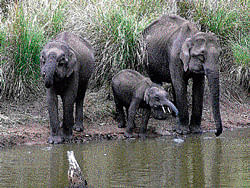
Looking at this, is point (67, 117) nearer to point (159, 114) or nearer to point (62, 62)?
point (62, 62)

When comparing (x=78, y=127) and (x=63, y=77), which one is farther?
(x=78, y=127)

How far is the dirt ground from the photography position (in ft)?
38.1

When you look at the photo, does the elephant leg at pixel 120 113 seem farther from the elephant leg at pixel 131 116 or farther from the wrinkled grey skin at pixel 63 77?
the wrinkled grey skin at pixel 63 77

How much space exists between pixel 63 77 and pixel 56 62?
0.38 metres

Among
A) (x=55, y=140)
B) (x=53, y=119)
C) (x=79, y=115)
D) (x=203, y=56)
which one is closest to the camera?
(x=55, y=140)

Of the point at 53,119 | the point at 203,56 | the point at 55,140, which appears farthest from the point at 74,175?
the point at 203,56

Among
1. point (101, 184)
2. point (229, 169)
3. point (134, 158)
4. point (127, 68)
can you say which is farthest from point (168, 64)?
point (101, 184)

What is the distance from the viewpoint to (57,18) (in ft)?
49.1

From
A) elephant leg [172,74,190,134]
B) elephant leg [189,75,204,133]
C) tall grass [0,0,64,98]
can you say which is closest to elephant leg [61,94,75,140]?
tall grass [0,0,64,98]

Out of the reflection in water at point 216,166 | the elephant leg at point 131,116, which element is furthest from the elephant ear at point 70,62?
the reflection in water at point 216,166

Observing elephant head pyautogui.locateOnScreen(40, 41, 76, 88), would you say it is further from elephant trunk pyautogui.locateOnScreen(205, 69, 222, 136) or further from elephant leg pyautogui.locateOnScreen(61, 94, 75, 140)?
elephant trunk pyautogui.locateOnScreen(205, 69, 222, 136)

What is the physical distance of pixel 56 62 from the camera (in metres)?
A: 11.2

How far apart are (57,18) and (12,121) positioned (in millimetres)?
3769

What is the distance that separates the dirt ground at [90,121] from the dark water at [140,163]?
66 centimetres
